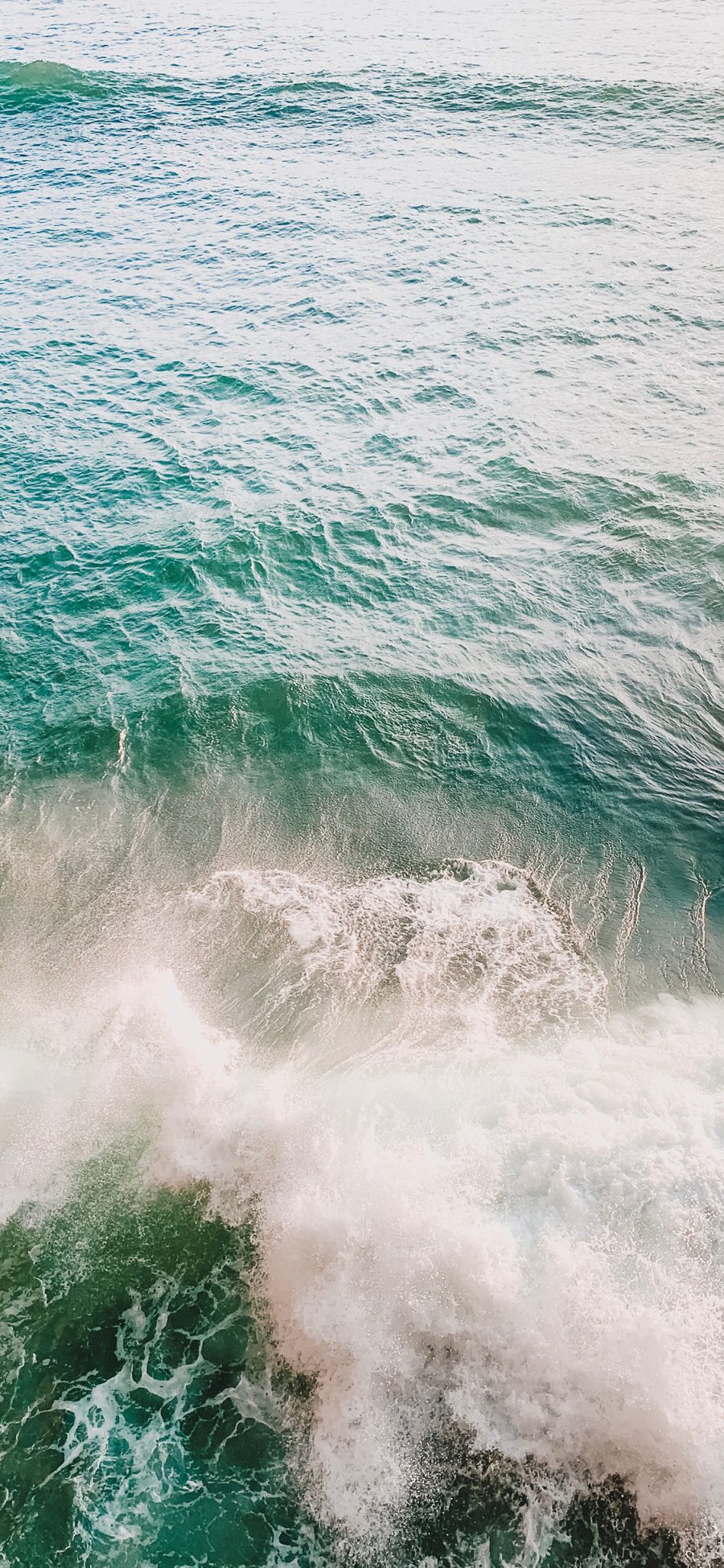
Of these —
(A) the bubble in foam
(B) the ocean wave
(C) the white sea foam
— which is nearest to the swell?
(A) the bubble in foam

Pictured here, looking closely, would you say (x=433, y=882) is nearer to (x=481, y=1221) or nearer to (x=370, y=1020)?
(x=370, y=1020)

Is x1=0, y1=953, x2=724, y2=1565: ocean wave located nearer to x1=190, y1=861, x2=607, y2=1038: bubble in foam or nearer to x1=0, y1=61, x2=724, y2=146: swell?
x1=190, y1=861, x2=607, y2=1038: bubble in foam

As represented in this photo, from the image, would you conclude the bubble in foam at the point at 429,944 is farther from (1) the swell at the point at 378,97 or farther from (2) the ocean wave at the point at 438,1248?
(1) the swell at the point at 378,97

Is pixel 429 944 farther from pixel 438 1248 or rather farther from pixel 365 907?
pixel 438 1248

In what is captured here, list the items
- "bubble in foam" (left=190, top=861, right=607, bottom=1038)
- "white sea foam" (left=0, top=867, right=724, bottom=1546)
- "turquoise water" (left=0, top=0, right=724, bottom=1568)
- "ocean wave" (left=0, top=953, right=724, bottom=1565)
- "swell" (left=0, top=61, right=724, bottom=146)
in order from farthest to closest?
"swell" (left=0, top=61, right=724, bottom=146)
"bubble in foam" (left=190, top=861, right=607, bottom=1038)
"turquoise water" (left=0, top=0, right=724, bottom=1568)
"white sea foam" (left=0, top=867, right=724, bottom=1546)
"ocean wave" (left=0, top=953, right=724, bottom=1565)

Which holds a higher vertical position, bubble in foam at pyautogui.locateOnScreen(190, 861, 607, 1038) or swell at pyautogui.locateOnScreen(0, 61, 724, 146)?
swell at pyautogui.locateOnScreen(0, 61, 724, 146)

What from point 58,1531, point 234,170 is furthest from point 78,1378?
point 234,170

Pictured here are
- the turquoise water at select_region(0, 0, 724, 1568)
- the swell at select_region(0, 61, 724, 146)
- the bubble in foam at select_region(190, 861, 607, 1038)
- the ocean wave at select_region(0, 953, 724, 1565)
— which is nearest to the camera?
the ocean wave at select_region(0, 953, 724, 1565)
